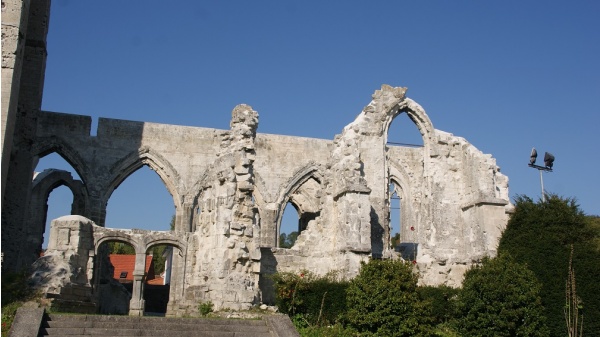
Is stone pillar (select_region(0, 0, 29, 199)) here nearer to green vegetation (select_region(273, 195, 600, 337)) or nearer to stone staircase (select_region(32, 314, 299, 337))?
stone staircase (select_region(32, 314, 299, 337))

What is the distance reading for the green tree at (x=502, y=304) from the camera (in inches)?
442

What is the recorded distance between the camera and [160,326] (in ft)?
34.6

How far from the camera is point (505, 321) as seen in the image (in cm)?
1116

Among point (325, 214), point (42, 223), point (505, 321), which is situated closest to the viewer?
point (505, 321)

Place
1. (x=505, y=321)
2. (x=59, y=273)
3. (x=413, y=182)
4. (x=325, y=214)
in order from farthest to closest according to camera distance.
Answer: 1. (x=413, y=182)
2. (x=325, y=214)
3. (x=59, y=273)
4. (x=505, y=321)

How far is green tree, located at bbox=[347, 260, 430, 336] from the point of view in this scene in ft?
35.7

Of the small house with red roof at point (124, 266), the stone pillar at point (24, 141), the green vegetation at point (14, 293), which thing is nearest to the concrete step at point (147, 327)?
the green vegetation at point (14, 293)

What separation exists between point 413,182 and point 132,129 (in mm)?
9937

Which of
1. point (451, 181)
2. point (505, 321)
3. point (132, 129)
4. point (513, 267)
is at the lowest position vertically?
point (505, 321)

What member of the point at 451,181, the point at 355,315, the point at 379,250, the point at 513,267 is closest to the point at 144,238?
the point at 379,250

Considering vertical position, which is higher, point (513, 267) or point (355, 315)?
point (513, 267)

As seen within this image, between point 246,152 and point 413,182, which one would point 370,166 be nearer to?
point 246,152

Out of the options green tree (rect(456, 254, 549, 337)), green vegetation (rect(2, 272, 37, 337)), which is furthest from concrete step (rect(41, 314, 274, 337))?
green tree (rect(456, 254, 549, 337))

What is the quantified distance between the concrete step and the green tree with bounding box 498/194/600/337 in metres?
4.88
